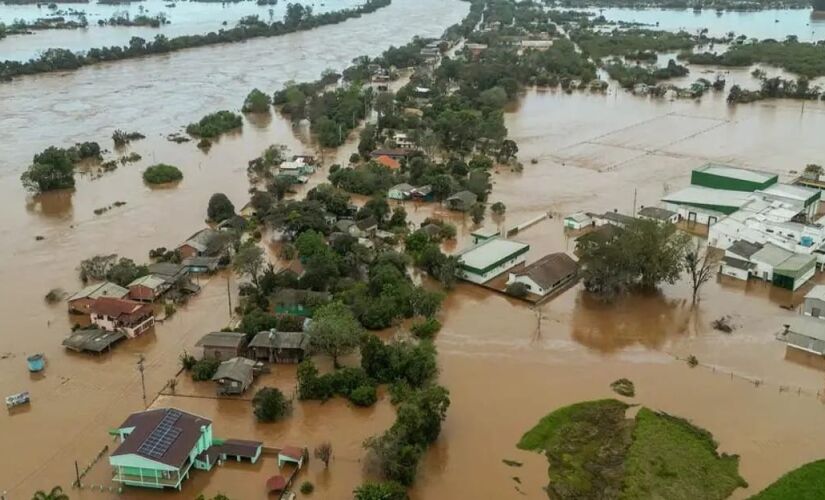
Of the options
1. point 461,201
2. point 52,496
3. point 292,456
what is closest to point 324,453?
point 292,456

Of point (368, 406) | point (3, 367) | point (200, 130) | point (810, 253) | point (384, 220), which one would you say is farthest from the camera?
point (200, 130)

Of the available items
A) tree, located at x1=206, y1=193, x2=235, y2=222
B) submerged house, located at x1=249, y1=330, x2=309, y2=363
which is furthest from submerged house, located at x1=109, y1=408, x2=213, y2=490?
tree, located at x1=206, y1=193, x2=235, y2=222

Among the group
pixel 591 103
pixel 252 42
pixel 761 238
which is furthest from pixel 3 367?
pixel 252 42

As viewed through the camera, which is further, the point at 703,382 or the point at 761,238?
the point at 761,238

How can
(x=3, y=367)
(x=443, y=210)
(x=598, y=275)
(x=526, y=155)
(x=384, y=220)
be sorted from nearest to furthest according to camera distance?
(x=3, y=367) < (x=598, y=275) < (x=384, y=220) < (x=443, y=210) < (x=526, y=155)

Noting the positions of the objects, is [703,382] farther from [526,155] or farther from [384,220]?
[526,155]

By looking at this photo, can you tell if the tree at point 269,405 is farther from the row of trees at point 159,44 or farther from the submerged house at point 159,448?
the row of trees at point 159,44

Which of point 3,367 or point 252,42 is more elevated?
point 252,42

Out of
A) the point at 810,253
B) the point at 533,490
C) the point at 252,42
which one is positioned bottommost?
the point at 533,490
